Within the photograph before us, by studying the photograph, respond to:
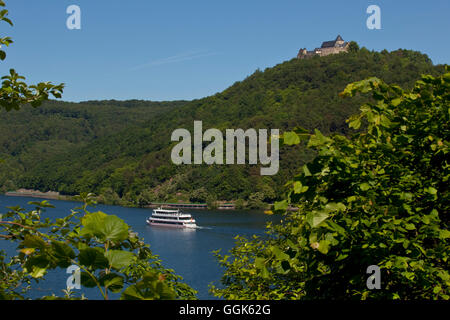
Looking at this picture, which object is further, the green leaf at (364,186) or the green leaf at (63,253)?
the green leaf at (364,186)

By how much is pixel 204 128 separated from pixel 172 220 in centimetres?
6677

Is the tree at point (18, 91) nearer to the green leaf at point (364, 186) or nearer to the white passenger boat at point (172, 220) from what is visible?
the green leaf at point (364, 186)

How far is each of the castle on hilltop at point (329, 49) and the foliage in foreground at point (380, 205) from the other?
153 m

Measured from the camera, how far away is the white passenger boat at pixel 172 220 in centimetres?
5766

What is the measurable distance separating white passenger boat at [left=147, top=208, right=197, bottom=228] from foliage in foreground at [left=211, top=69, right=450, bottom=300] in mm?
54350

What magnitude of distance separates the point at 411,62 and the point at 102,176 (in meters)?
95.2

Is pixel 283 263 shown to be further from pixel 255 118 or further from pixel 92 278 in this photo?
pixel 255 118

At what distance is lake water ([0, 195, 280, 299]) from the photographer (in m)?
30.9

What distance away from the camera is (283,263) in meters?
2.73

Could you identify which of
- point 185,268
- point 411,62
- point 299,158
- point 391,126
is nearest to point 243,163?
point 299,158

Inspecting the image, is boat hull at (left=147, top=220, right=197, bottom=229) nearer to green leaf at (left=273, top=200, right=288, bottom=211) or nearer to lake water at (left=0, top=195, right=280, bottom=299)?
lake water at (left=0, top=195, right=280, bottom=299)

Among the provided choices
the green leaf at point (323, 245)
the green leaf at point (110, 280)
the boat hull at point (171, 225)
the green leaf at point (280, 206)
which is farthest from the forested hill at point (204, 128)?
the green leaf at point (110, 280)

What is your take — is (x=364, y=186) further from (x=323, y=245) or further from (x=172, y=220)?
(x=172, y=220)

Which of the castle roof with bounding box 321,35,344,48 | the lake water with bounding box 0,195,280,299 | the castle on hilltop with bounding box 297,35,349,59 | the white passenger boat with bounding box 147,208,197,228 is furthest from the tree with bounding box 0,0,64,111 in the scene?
the castle roof with bounding box 321,35,344,48
